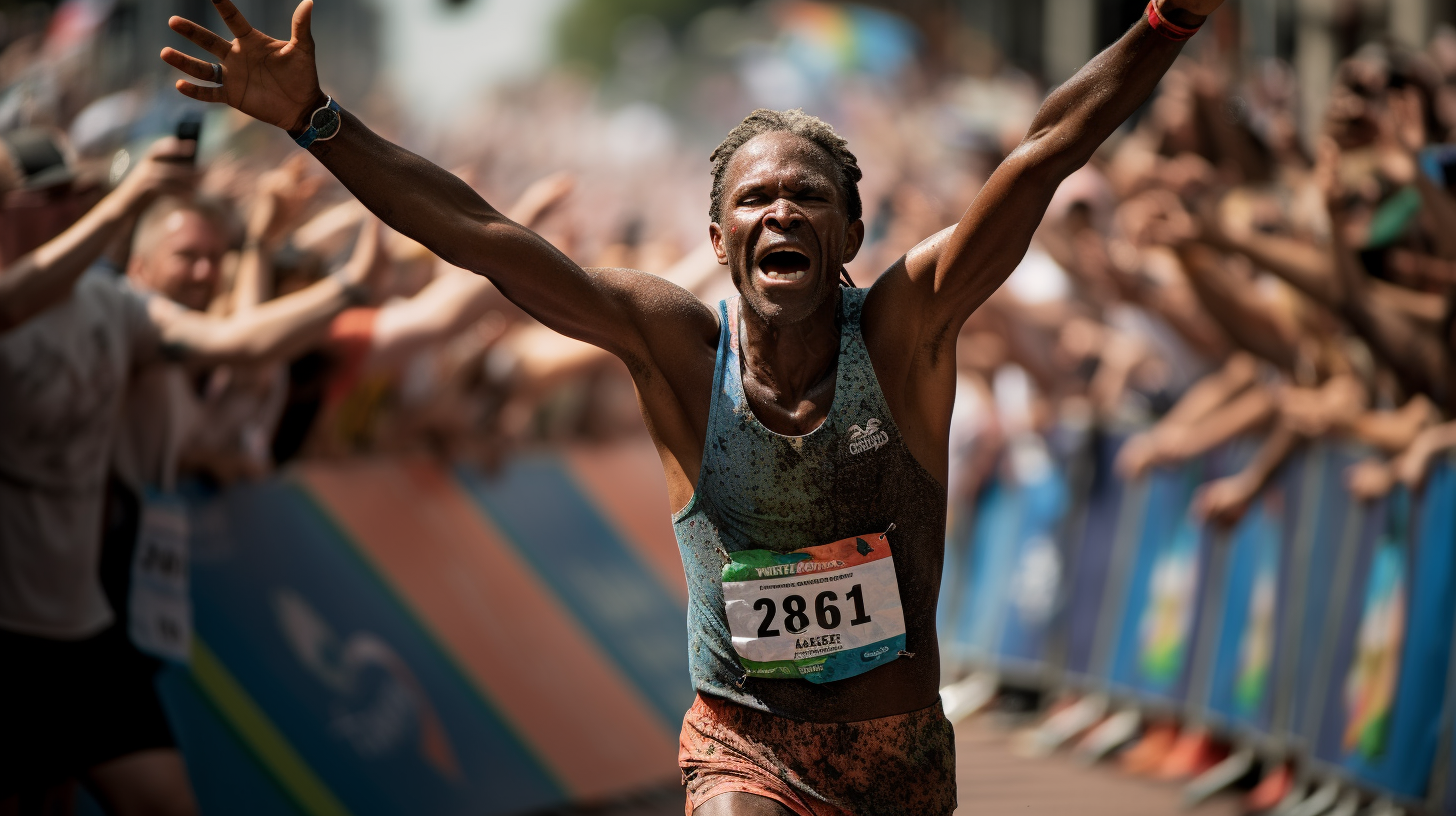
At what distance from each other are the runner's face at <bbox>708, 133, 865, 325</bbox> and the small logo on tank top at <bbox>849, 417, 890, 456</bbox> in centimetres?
27

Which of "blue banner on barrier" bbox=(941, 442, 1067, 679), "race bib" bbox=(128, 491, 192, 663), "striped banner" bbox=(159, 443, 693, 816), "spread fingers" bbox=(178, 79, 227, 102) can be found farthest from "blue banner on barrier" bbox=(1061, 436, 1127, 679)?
"spread fingers" bbox=(178, 79, 227, 102)

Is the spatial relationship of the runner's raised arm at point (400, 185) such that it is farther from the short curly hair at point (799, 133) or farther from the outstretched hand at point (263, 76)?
the short curly hair at point (799, 133)

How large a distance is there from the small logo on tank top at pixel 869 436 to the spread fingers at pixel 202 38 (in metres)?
1.50

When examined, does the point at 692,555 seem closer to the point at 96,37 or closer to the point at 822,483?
the point at 822,483

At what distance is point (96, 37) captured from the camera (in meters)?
13.5

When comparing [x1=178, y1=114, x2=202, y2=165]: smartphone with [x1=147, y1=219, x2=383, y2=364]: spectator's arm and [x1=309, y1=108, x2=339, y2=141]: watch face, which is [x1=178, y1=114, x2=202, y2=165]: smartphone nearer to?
[x1=147, y1=219, x2=383, y2=364]: spectator's arm

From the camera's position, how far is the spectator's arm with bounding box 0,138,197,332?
4184 mm

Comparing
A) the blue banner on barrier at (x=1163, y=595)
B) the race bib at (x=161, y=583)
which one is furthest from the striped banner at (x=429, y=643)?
the blue banner on barrier at (x=1163, y=595)

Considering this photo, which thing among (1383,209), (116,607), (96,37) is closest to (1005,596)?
(1383,209)

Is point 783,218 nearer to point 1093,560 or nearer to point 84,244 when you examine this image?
point 84,244

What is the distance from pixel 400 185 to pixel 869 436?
1.12 m

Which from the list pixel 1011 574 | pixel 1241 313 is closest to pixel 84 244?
pixel 1241 313

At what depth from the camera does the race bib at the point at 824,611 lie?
3.43 meters

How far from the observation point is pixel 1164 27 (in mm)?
3273
